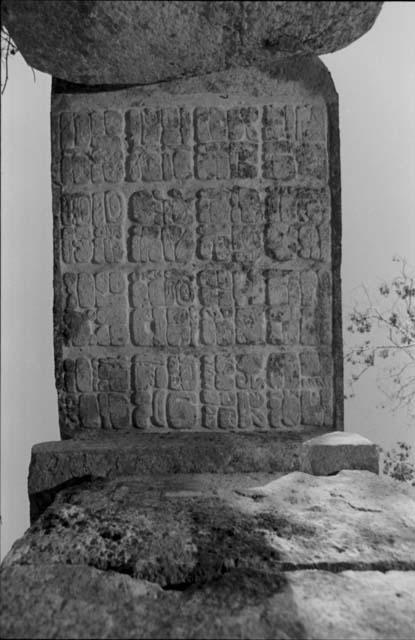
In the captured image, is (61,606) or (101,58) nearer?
(61,606)

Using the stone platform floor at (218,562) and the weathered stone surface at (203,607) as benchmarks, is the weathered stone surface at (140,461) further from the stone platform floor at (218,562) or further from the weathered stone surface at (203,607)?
the weathered stone surface at (203,607)

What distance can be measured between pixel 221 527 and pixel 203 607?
1.95 ft

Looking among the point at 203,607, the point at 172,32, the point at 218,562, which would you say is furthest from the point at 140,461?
the point at 172,32

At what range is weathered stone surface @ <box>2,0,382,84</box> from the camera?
7.79 ft

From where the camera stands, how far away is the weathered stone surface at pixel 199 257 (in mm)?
3666

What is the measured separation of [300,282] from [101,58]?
5.26ft

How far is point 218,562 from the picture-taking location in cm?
197

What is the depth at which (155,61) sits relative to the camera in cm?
285

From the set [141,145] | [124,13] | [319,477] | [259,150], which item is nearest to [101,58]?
[124,13]

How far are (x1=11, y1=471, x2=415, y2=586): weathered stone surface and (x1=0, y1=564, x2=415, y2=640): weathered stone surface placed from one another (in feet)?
0.49

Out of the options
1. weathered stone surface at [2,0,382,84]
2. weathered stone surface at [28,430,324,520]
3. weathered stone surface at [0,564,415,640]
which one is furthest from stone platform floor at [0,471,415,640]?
weathered stone surface at [2,0,382,84]

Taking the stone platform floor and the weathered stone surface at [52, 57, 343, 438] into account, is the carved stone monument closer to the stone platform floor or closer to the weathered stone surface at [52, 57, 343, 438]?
the weathered stone surface at [52, 57, 343, 438]

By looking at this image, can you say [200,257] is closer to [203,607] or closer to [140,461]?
[140,461]

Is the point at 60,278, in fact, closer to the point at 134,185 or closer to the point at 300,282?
the point at 134,185
